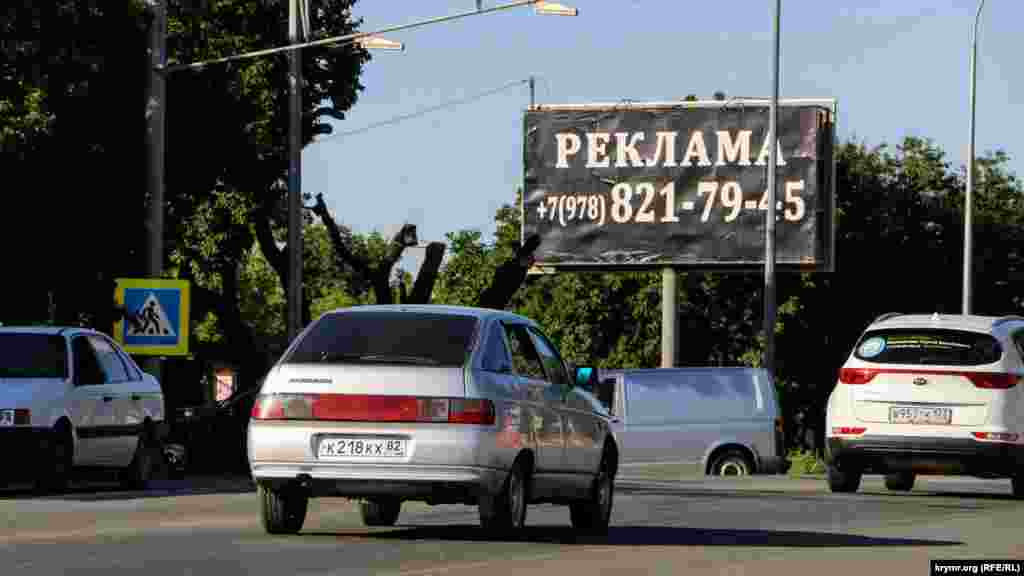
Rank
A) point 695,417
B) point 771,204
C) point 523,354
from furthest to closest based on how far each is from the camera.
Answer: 1. point 771,204
2. point 695,417
3. point 523,354

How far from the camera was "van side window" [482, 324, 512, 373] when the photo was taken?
1688 centimetres

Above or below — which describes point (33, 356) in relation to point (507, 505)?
above

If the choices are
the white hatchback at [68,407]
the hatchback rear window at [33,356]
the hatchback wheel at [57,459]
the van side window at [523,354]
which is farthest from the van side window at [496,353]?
the hatchback rear window at [33,356]

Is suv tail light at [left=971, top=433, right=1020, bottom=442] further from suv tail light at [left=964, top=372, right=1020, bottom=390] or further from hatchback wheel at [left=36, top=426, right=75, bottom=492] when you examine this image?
hatchback wheel at [left=36, top=426, right=75, bottom=492]

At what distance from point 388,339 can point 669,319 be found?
127 feet

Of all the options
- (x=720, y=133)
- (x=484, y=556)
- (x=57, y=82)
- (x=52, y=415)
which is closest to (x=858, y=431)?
(x=52, y=415)

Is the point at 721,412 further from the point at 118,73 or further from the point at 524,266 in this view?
the point at 118,73

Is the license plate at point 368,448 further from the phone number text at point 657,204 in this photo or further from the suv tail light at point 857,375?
the phone number text at point 657,204

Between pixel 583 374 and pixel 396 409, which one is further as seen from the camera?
pixel 583 374

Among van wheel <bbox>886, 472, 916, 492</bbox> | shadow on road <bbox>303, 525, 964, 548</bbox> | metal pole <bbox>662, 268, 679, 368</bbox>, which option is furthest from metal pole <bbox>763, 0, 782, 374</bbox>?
shadow on road <bbox>303, 525, 964, 548</bbox>

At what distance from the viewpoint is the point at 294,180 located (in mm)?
39688

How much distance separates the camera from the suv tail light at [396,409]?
53.5 feet

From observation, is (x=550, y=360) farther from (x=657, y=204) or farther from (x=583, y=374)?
(x=657, y=204)

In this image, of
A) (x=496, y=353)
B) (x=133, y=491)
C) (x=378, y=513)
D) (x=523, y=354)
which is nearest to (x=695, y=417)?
(x=133, y=491)
